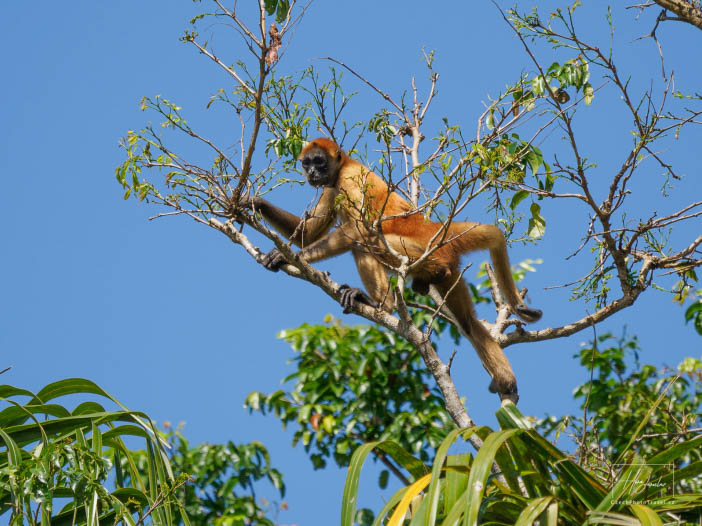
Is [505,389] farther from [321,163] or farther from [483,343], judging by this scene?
[321,163]

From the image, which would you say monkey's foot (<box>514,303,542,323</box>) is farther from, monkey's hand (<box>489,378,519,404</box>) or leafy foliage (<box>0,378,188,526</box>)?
leafy foliage (<box>0,378,188,526</box>)

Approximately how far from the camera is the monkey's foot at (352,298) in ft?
20.0

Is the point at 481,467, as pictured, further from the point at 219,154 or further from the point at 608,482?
the point at 219,154

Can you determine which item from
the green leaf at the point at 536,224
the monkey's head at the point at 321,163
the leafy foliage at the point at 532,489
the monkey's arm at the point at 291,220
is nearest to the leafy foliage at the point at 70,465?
the leafy foliage at the point at 532,489

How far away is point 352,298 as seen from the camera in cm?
622

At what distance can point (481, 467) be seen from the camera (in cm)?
282

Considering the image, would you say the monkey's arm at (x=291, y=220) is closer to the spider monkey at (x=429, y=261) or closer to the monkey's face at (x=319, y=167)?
the spider monkey at (x=429, y=261)

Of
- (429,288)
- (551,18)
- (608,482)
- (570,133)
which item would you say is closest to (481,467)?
(608,482)

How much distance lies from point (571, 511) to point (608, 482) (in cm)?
36

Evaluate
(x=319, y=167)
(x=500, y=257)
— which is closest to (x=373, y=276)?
(x=500, y=257)

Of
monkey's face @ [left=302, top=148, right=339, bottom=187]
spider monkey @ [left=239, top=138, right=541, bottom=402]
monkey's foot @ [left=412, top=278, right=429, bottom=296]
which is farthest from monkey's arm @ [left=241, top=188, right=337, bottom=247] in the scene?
monkey's foot @ [left=412, top=278, right=429, bottom=296]

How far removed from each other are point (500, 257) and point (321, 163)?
2.48m

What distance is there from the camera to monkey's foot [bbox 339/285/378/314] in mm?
6105

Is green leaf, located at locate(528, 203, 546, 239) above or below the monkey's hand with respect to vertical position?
above
